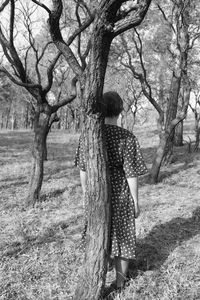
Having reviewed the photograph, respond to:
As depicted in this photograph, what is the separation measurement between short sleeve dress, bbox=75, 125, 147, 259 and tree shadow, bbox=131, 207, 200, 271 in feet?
2.61

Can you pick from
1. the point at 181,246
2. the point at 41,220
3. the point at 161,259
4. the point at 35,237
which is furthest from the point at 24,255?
the point at 181,246

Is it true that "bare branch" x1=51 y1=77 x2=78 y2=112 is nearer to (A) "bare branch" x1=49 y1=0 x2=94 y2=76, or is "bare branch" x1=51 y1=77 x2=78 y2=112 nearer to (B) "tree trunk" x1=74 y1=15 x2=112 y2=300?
(A) "bare branch" x1=49 y1=0 x2=94 y2=76

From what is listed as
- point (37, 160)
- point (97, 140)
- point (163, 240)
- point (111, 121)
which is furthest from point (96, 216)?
point (37, 160)

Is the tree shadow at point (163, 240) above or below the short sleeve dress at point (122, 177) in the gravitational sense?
below

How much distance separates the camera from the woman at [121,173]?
9.33 ft

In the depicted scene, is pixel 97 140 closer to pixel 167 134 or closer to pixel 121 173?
pixel 121 173

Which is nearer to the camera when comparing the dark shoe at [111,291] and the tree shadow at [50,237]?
the dark shoe at [111,291]

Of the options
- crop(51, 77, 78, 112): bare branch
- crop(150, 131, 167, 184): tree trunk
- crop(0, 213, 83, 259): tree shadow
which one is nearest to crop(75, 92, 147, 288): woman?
crop(0, 213, 83, 259): tree shadow

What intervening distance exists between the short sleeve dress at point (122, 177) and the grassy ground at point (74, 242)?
56 cm

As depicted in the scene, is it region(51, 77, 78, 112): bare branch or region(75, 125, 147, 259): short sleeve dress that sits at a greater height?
region(51, 77, 78, 112): bare branch

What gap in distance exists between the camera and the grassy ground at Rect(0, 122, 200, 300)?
3193 mm

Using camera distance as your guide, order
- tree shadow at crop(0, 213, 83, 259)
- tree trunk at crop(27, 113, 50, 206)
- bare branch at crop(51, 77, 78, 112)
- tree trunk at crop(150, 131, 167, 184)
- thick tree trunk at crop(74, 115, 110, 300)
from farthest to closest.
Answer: tree trunk at crop(150, 131, 167, 184), bare branch at crop(51, 77, 78, 112), tree trunk at crop(27, 113, 50, 206), tree shadow at crop(0, 213, 83, 259), thick tree trunk at crop(74, 115, 110, 300)

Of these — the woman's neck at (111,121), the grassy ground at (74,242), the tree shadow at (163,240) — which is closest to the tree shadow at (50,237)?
the grassy ground at (74,242)

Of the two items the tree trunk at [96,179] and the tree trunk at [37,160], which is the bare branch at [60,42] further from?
the tree trunk at [37,160]
